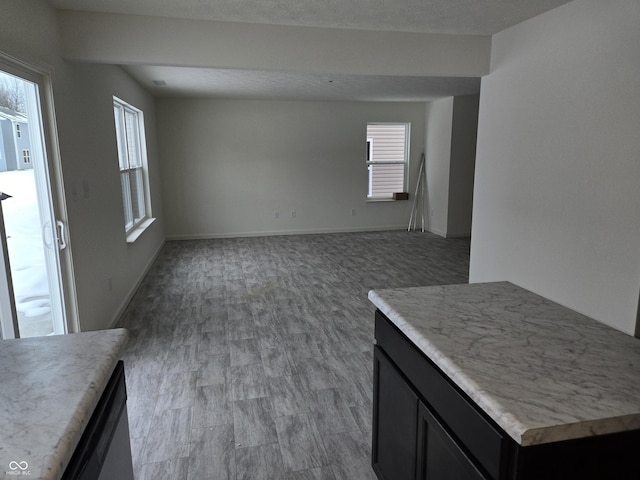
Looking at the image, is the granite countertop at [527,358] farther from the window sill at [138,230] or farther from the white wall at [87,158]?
the window sill at [138,230]

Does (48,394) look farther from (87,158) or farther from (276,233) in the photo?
(276,233)

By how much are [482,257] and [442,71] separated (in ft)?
5.46

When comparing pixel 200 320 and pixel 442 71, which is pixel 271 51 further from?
pixel 200 320

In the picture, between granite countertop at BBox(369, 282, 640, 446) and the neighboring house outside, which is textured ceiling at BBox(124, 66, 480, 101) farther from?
granite countertop at BBox(369, 282, 640, 446)

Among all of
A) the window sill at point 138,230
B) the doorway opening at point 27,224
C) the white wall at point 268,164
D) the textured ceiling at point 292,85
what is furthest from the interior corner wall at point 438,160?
the doorway opening at point 27,224

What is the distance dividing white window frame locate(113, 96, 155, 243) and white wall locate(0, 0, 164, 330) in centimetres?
40

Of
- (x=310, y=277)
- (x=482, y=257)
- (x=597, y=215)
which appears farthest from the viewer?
(x=310, y=277)

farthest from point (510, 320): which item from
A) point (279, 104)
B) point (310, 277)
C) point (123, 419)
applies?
point (279, 104)

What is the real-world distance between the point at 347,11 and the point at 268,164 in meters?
4.80

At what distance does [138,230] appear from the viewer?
208 inches

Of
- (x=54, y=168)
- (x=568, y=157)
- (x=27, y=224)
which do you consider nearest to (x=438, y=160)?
(x=568, y=157)

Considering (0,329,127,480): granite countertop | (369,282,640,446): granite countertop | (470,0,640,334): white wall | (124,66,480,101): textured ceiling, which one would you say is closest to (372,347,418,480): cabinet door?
(369,282,640,446): granite countertop

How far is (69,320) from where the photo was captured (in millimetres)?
2906

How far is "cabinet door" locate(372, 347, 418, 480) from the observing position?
148 cm
